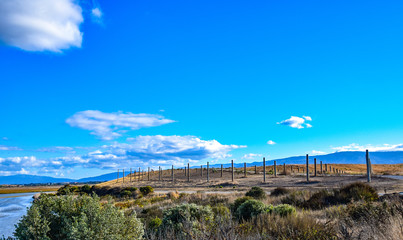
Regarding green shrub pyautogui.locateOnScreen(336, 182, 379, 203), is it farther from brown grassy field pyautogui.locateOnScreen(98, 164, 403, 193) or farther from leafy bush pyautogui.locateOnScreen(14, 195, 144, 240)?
leafy bush pyautogui.locateOnScreen(14, 195, 144, 240)

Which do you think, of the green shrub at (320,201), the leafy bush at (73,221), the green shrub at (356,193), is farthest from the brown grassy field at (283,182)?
the leafy bush at (73,221)

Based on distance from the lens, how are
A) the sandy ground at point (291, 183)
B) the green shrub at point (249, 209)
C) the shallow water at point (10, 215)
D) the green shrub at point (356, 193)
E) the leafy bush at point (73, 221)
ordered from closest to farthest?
the leafy bush at point (73, 221) < the green shrub at point (249, 209) < the green shrub at point (356, 193) < the shallow water at point (10, 215) < the sandy ground at point (291, 183)

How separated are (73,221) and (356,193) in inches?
610

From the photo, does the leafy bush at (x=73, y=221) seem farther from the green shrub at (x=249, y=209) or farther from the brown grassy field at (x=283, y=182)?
the brown grassy field at (x=283, y=182)

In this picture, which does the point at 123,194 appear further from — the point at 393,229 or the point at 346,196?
the point at 393,229

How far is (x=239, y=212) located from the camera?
41.7 feet

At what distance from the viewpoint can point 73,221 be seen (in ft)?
18.2

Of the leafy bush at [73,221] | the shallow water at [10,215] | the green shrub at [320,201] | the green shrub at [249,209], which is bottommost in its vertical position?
the shallow water at [10,215]

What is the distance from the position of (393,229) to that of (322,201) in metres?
9.94

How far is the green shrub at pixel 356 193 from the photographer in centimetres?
1557

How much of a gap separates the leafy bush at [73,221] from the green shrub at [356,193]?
1373 cm

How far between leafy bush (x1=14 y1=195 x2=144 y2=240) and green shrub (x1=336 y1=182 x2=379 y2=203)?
1373cm

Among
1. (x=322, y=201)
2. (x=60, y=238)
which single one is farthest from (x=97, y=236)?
(x=322, y=201)

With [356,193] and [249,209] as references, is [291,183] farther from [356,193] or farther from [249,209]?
[249,209]
